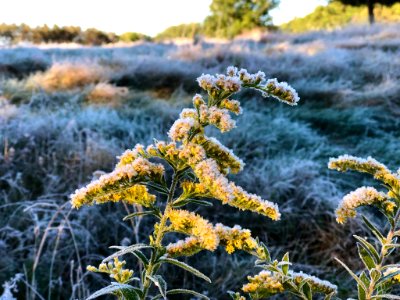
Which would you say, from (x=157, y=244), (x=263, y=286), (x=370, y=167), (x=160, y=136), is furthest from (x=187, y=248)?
(x=160, y=136)

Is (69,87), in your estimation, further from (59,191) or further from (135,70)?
(59,191)

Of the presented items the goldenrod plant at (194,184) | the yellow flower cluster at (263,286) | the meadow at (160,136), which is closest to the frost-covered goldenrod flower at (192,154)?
the goldenrod plant at (194,184)

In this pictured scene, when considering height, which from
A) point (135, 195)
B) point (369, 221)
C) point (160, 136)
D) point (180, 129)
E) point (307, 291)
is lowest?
point (160, 136)

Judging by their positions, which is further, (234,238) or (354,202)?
(354,202)

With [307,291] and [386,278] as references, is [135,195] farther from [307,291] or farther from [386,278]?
[386,278]

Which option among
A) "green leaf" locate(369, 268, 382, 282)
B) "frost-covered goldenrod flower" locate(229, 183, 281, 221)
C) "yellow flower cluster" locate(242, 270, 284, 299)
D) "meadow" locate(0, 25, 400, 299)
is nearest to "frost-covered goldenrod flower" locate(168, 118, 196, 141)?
"frost-covered goldenrod flower" locate(229, 183, 281, 221)

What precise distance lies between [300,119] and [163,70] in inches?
95.6

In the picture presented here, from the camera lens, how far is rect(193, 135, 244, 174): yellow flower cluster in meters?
0.76

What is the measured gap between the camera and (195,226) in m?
0.73

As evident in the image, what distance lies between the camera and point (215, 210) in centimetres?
332

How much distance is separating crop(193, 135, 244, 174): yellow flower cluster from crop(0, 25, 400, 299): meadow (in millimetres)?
1386

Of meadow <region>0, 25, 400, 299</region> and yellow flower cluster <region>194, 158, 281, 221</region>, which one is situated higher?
yellow flower cluster <region>194, 158, 281, 221</region>

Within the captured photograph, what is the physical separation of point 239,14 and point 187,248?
2210 cm

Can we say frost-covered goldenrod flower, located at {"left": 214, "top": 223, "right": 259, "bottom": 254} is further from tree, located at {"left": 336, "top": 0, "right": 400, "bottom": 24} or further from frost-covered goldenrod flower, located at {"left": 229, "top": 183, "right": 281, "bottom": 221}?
tree, located at {"left": 336, "top": 0, "right": 400, "bottom": 24}
